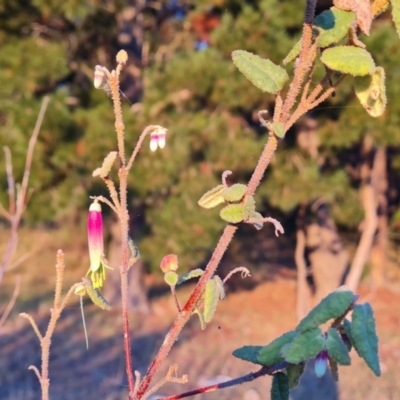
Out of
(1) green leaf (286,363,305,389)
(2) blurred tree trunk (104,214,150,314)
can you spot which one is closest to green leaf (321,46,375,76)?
(1) green leaf (286,363,305,389)

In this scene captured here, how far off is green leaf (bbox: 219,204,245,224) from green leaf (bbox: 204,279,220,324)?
0.05 meters

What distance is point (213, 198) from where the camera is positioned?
1.44 feet

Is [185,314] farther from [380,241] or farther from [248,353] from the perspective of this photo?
[380,241]

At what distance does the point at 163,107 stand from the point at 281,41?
72 cm

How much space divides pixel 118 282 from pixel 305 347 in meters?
3.48

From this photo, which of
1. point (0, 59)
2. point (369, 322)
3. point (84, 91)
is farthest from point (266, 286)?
point (369, 322)

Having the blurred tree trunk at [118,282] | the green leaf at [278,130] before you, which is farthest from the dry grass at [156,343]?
the green leaf at [278,130]

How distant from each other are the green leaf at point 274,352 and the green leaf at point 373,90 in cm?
17

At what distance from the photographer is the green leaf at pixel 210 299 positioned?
38 cm

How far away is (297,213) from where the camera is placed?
13.2ft

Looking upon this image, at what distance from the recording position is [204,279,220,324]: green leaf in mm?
383

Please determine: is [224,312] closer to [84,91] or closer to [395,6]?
[84,91]

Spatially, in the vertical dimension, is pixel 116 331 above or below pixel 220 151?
below

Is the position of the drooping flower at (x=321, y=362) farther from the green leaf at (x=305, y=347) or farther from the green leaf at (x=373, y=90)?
the green leaf at (x=373, y=90)
